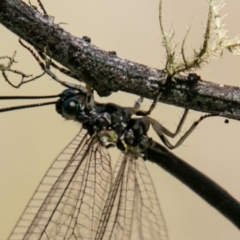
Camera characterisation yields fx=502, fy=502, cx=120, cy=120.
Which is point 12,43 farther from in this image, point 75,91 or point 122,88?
point 122,88

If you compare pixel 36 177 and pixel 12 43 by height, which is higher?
pixel 12 43

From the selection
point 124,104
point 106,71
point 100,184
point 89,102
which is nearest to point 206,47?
point 106,71

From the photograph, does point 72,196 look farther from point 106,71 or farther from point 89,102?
point 106,71

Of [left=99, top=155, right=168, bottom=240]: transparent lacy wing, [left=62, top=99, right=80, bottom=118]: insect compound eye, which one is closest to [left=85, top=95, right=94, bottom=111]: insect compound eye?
[left=62, top=99, right=80, bottom=118]: insect compound eye

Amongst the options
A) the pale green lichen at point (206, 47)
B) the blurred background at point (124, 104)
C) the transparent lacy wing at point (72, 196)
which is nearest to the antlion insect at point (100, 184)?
the transparent lacy wing at point (72, 196)

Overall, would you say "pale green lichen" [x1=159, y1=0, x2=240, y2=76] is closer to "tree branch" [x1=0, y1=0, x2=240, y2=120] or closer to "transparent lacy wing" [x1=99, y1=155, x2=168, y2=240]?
"tree branch" [x1=0, y1=0, x2=240, y2=120]

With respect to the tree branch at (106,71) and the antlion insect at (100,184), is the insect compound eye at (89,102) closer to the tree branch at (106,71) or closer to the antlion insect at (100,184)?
the antlion insect at (100,184)

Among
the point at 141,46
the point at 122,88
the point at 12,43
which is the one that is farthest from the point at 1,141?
the point at 122,88
